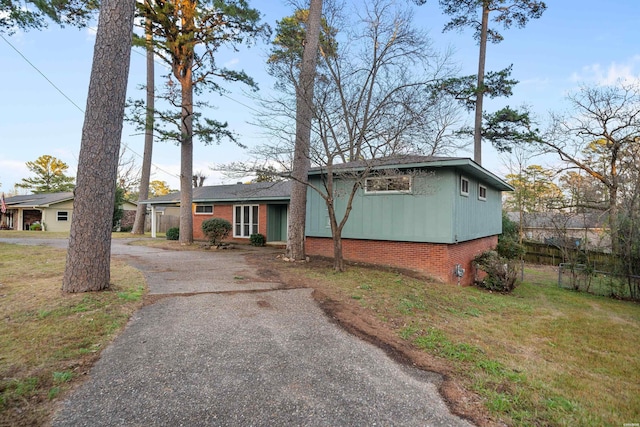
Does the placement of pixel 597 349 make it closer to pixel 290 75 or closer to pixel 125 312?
pixel 125 312

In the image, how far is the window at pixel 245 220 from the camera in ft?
51.8

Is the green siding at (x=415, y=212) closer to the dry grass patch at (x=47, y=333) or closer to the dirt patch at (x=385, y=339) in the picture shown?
the dirt patch at (x=385, y=339)

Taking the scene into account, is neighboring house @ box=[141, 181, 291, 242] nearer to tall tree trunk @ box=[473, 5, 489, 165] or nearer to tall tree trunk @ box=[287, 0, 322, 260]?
tall tree trunk @ box=[287, 0, 322, 260]

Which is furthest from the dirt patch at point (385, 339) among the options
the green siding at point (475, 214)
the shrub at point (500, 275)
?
the shrub at point (500, 275)

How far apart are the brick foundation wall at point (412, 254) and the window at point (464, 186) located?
5.10ft

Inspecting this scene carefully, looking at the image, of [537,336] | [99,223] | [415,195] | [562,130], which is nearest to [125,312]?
[99,223]

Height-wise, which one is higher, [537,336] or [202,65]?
[202,65]

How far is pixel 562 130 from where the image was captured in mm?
14516

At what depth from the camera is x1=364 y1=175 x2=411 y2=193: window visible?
359 inches

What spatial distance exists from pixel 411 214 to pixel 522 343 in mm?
4883

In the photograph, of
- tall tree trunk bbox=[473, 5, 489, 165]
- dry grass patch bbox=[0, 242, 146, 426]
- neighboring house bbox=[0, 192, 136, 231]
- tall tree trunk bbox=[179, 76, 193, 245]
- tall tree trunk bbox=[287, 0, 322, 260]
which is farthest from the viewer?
neighboring house bbox=[0, 192, 136, 231]

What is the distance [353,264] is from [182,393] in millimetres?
7265

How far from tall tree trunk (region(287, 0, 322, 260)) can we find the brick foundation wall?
1.43 metres

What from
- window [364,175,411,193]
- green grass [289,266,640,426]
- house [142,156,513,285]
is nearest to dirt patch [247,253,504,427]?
green grass [289,266,640,426]
